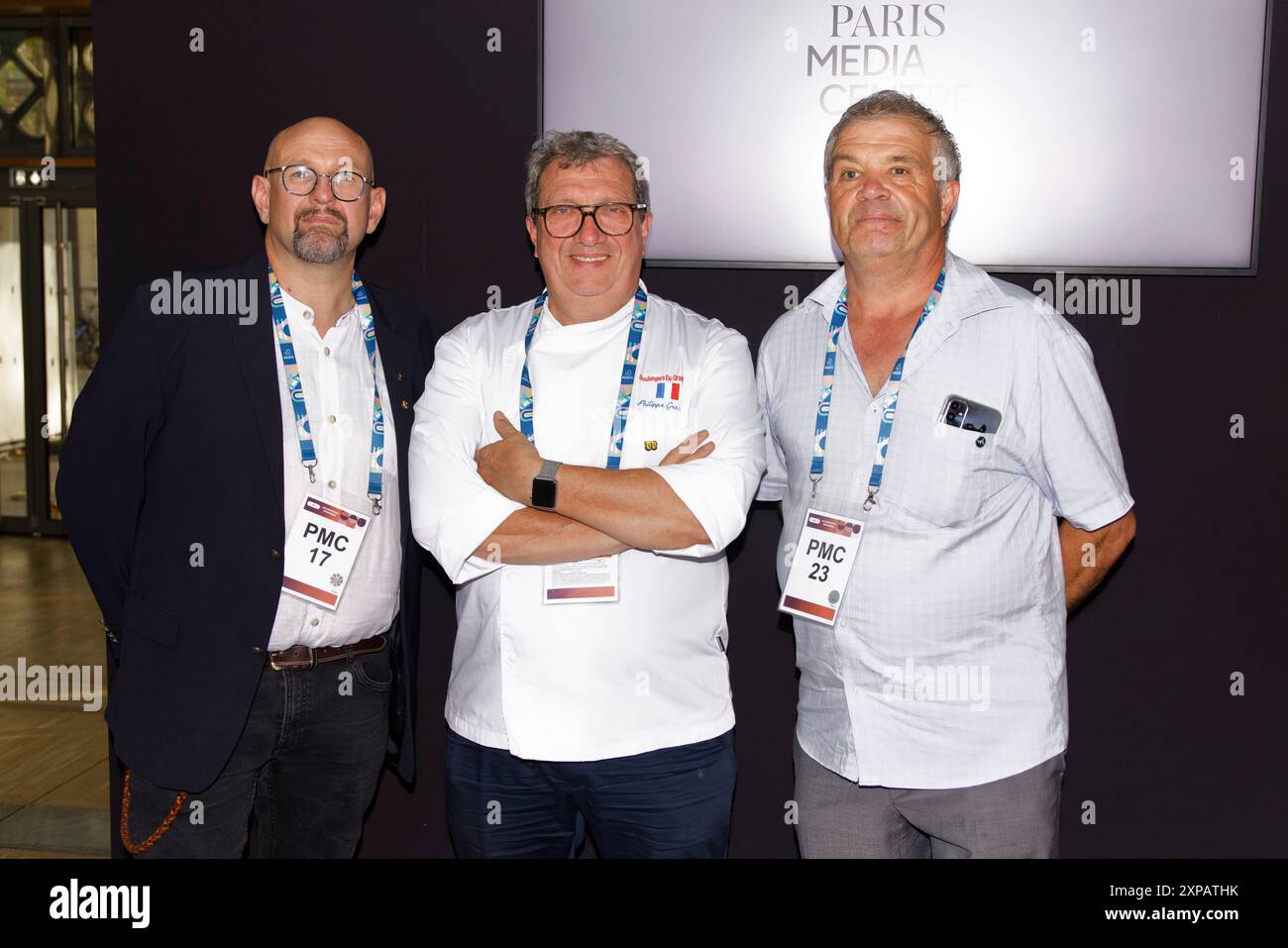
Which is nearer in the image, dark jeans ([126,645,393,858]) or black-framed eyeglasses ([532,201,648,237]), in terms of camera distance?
black-framed eyeglasses ([532,201,648,237])

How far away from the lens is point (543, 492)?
2002 millimetres

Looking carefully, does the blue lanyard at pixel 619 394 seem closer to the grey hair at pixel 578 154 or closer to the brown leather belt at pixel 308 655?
the grey hair at pixel 578 154

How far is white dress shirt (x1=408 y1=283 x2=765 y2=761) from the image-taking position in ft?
6.72

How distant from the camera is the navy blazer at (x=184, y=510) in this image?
2.21 metres

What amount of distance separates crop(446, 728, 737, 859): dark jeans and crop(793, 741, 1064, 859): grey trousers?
18 centimetres

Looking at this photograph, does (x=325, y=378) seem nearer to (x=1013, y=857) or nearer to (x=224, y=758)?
(x=224, y=758)

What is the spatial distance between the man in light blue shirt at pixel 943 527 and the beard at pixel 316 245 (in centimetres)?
103

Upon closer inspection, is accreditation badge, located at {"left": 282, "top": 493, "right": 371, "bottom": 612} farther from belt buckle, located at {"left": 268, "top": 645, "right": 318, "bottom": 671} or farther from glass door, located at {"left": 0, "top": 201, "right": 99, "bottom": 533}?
glass door, located at {"left": 0, "top": 201, "right": 99, "bottom": 533}

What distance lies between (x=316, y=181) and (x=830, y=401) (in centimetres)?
117

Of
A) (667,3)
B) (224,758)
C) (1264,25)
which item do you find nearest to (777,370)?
(667,3)

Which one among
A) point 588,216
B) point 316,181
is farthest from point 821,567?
point 316,181

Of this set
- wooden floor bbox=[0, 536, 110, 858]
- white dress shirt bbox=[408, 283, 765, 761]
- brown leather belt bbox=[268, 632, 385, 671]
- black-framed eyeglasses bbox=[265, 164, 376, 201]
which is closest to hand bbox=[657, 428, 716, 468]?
white dress shirt bbox=[408, 283, 765, 761]

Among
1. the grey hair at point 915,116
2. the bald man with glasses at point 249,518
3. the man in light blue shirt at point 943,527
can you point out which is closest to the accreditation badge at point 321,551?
the bald man with glasses at point 249,518
